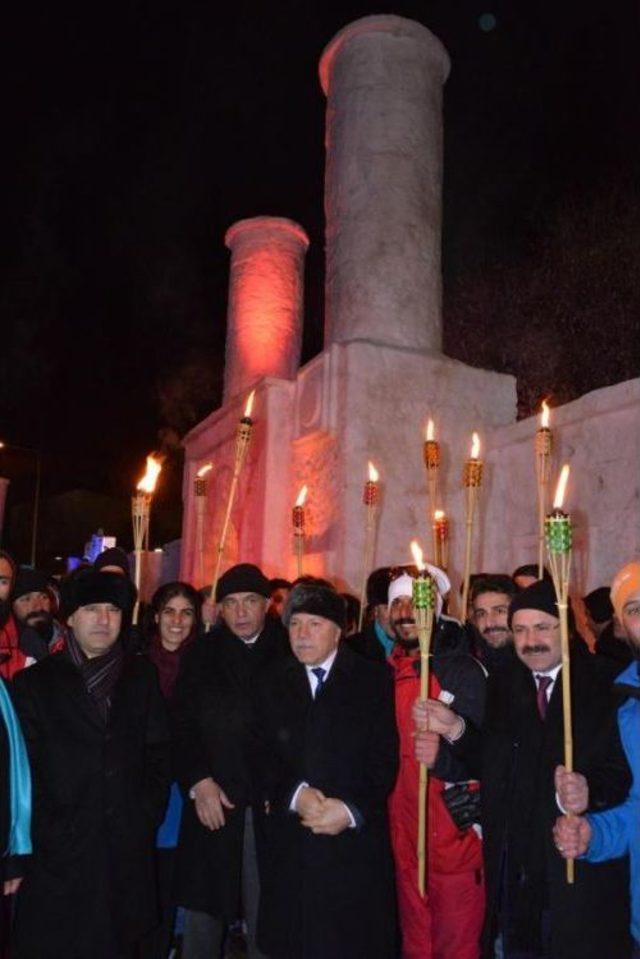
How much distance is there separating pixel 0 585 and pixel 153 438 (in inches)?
921

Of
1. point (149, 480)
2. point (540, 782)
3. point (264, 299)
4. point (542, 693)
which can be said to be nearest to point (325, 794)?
point (540, 782)

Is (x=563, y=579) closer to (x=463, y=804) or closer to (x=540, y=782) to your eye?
(x=540, y=782)

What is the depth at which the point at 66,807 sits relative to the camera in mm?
3156

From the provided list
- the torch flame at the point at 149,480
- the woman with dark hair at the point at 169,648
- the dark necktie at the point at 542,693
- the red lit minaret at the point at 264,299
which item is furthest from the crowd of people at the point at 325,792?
the red lit minaret at the point at 264,299

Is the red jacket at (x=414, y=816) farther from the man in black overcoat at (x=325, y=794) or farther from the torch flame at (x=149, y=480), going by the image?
the torch flame at (x=149, y=480)

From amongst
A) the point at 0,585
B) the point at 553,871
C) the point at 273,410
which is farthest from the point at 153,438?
the point at 553,871

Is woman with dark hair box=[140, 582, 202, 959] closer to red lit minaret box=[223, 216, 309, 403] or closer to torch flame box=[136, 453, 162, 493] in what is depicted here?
torch flame box=[136, 453, 162, 493]

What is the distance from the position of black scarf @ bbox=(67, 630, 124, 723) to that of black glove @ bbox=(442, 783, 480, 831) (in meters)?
1.44

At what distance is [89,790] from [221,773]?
727mm

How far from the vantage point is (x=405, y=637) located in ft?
12.8

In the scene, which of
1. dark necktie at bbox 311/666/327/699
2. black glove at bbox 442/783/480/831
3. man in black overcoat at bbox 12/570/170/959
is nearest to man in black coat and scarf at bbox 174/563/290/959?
man in black overcoat at bbox 12/570/170/959

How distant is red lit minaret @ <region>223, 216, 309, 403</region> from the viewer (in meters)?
13.1

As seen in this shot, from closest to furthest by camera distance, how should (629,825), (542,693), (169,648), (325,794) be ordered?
(629,825)
(542,693)
(325,794)
(169,648)

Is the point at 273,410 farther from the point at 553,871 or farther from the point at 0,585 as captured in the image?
the point at 553,871
